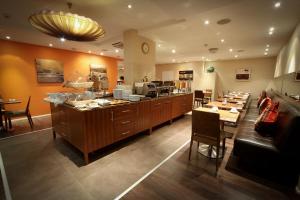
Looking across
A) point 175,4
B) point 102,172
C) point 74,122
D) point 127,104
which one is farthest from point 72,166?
point 175,4

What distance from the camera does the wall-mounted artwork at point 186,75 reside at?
9734 mm

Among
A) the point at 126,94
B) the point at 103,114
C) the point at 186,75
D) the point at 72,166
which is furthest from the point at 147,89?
the point at 186,75

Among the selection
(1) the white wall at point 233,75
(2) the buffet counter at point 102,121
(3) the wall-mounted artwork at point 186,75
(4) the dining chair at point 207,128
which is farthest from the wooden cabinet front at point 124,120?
(3) the wall-mounted artwork at point 186,75

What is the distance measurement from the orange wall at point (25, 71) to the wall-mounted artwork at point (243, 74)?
913 cm

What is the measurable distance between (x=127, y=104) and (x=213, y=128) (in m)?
1.60

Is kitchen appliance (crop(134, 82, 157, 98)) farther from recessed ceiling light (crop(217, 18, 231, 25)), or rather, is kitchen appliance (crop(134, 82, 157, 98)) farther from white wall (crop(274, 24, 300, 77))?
white wall (crop(274, 24, 300, 77))

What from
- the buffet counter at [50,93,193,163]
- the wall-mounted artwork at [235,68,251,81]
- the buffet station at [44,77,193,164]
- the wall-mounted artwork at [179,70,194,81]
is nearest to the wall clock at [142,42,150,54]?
the buffet station at [44,77,193,164]

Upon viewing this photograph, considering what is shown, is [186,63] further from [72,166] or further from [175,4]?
[72,166]

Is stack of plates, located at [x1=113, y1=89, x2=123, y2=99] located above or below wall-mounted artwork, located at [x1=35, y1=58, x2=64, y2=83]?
below

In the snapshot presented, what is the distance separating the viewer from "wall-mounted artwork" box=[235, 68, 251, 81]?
8164 mm

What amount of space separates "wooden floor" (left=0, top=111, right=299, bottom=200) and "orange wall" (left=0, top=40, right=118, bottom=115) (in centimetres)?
257

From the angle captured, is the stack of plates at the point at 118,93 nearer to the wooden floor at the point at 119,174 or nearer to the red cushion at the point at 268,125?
the wooden floor at the point at 119,174

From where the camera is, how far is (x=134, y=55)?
12.9 ft

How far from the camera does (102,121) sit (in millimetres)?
2342
